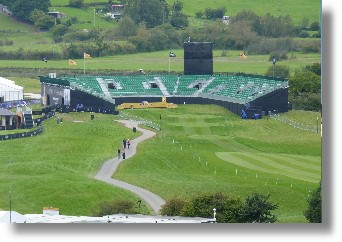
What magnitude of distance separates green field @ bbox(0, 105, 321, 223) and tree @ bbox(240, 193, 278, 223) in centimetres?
29

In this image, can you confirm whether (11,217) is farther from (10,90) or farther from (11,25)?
(10,90)

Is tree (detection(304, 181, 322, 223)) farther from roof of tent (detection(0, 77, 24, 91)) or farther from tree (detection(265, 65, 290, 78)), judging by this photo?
roof of tent (detection(0, 77, 24, 91))

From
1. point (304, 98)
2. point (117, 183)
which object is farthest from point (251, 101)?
point (117, 183)

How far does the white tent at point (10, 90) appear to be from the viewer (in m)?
22.3

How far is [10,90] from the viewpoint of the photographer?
73.6 feet

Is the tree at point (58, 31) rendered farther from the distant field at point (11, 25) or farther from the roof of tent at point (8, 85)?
the roof of tent at point (8, 85)

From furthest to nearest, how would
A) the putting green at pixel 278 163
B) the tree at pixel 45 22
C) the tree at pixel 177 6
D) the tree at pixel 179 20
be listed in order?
the tree at pixel 179 20 < the tree at pixel 45 22 < the tree at pixel 177 6 < the putting green at pixel 278 163

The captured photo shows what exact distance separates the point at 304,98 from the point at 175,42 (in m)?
2.95

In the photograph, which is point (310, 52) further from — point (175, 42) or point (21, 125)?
point (21, 125)

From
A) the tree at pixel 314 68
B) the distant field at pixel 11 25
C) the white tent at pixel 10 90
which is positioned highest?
the distant field at pixel 11 25

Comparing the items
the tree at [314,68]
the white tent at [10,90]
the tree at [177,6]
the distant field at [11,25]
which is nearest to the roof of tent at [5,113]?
the white tent at [10,90]

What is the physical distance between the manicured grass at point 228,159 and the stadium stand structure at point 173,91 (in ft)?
2.02

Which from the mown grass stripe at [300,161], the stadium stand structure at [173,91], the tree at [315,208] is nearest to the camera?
the tree at [315,208]

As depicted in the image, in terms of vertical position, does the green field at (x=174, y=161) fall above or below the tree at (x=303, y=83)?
below
